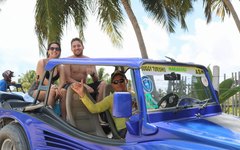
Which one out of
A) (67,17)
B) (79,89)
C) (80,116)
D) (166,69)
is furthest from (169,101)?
(67,17)

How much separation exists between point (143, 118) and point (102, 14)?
12456 millimetres

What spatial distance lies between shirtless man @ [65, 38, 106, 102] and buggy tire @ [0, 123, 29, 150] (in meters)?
0.95

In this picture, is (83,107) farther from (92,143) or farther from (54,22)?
(54,22)

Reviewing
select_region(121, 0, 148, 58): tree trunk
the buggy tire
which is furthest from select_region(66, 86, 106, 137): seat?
select_region(121, 0, 148, 58): tree trunk

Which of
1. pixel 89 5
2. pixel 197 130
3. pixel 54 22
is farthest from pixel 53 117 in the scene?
pixel 89 5

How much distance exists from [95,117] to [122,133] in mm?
559

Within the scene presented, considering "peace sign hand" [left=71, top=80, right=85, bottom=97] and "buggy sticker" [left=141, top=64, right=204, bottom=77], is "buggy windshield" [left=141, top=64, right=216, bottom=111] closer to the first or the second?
"buggy sticker" [left=141, top=64, right=204, bottom=77]

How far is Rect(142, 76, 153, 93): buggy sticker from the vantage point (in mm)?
3672

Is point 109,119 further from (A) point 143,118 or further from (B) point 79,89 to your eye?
(A) point 143,118

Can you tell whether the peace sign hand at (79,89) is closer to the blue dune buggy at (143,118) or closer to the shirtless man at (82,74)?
the blue dune buggy at (143,118)

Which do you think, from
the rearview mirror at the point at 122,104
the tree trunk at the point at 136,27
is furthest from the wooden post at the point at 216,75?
the rearview mirror at the point at 122,104

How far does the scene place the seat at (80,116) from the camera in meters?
4.43

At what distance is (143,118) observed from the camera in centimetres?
354

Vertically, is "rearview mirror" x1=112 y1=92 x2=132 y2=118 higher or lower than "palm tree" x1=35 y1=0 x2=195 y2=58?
lower
